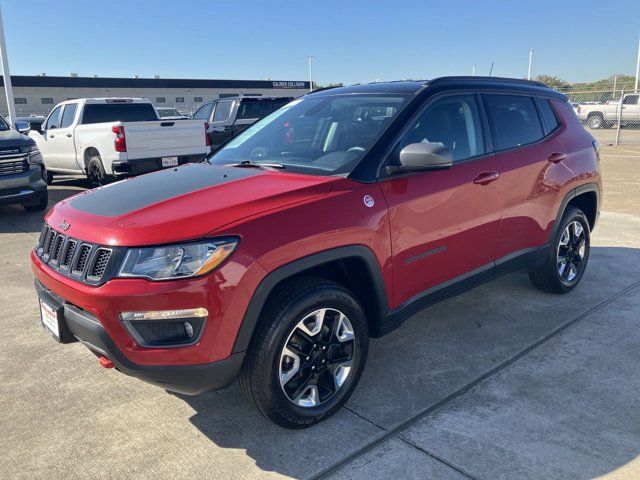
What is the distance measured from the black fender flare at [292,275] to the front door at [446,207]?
184 millimetres

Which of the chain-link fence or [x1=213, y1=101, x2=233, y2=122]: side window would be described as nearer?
[x1=213, y1=101, x2=233, y2=122]: side window

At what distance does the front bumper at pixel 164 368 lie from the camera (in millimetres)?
2520

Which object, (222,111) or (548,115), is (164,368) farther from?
(222,111)

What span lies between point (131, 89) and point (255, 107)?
134ft

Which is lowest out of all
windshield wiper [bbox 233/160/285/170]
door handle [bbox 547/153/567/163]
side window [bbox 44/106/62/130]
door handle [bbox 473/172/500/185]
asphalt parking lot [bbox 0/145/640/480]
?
asphalt parking lot [bbox 0/145/640/480]

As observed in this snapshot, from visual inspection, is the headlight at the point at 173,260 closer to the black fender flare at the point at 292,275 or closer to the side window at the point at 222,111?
the black fender flare at the point at 292,275

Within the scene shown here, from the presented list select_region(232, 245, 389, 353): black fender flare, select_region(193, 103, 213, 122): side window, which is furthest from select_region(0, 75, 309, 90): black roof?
select_region(232, 245, 389, 353): black fender flare

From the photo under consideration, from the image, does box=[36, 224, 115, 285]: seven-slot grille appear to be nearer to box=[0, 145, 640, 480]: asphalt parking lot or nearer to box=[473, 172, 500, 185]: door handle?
box=[0, 145, 640, 480]: asphalt parking lot

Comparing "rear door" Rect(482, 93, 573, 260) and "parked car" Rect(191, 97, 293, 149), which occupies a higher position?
"parked car" Rect(191, 97, 293, 149)

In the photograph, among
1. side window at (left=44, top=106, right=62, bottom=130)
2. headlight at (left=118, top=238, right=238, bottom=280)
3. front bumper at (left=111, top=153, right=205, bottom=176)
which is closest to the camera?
headlight at (left=118, top=238, right=238, bottom=280)

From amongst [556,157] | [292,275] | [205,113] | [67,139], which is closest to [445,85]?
[556,157]

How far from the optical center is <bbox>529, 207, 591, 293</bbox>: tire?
4.62 meters

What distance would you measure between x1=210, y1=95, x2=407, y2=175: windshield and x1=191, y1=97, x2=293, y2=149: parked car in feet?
28.2

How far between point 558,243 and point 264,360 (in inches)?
121
